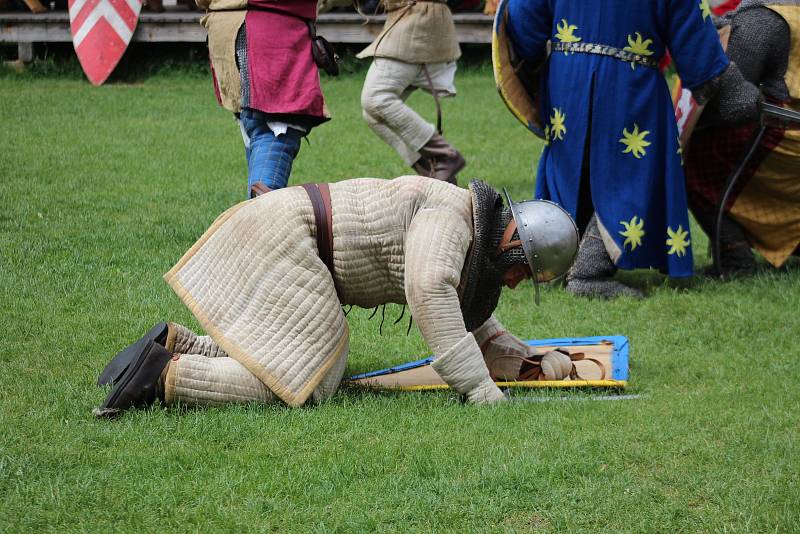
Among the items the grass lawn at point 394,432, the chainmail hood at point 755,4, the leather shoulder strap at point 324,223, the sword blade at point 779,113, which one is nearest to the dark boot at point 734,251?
the grass lawn at point 394,432

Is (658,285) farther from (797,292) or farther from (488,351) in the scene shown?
(488,351)

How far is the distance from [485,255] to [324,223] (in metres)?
0.61

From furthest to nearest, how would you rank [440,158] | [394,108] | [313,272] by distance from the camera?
[440,158]
[394,108]
[313,272]

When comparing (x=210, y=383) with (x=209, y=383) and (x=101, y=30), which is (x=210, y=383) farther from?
(x=101, y=30)

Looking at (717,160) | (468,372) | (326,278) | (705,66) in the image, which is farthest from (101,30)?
(468,372)

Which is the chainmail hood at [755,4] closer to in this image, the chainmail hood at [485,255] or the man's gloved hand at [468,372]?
the chainmail hood at [485,255]

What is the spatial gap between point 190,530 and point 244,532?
148mm

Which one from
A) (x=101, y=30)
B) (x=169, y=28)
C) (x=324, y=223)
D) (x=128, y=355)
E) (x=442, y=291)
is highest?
(x=324, y=223)

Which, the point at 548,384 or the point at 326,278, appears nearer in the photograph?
the point at 326,278

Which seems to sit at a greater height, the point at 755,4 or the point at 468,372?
the point at 755,4

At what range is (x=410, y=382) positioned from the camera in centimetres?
463

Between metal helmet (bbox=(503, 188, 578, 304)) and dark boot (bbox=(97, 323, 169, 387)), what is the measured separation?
1.37 meters

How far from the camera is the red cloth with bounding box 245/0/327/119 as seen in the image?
5.84m

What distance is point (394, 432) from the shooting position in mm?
3986
